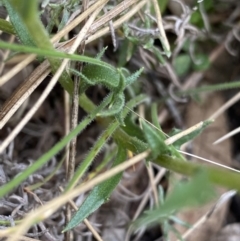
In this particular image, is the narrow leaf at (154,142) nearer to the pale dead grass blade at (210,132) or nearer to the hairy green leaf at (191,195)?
the hairy green leaf at (191,195)

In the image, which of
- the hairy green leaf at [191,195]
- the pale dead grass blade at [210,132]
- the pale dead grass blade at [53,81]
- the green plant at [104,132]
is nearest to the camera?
the hairy green leaf at [191,195]

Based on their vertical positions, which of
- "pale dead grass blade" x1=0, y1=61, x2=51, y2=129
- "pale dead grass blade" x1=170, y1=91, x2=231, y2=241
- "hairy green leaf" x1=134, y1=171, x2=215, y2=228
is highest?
"pale dead grass blade" x1=0, y1=61, x2=51, y2=129

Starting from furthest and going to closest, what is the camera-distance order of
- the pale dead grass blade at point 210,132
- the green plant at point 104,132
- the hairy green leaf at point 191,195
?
the pale dead grass blade at point 210,132, the green plant at point 104,132, the hairy green leaf at point 191,195

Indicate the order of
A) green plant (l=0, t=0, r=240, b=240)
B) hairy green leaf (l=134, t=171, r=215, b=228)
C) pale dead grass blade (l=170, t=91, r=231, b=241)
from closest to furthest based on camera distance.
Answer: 1. hairy green leaf (l=134, t=171, r=215, b=228)
2. green plant (l=0, t=0, r=240, b=240)
3. pale dead grass blade (l=170, t=91, r=231, b=241)

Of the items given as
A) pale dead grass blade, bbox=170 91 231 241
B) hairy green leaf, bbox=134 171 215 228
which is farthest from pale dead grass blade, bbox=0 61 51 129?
pale dead grass blade, bbox=170 91 231 241

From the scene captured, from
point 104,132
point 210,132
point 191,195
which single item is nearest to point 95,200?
point 104,132

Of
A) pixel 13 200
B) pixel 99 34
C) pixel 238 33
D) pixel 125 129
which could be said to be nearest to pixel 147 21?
pixel 99 34

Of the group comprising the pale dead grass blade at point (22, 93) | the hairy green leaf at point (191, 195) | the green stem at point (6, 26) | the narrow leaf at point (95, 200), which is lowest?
the narrow leaf at point (95, 200)

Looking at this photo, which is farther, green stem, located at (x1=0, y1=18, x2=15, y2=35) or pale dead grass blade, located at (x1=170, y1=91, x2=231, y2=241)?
pale dead grass blade, located at (x1=170, y1=91, x2=231, y2=241)

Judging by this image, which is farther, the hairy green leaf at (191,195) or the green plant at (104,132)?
the green plant at (104,132)

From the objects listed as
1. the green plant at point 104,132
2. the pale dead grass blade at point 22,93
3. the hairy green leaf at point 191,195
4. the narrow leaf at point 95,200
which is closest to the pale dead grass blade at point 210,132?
the green plant at point 104,132

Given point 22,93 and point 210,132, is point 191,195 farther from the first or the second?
point 210,132

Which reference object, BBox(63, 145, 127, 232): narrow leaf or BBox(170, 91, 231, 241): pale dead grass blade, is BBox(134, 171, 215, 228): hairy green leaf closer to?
BBox(63, 145, 127, 232): narrow leaf
